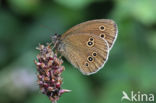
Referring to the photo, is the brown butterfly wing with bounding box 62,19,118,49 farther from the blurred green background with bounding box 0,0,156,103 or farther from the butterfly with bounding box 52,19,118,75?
the blurred green background with bounding box 0,0,156,103

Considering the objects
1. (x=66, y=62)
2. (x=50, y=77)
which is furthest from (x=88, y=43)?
(x=66, y=62)

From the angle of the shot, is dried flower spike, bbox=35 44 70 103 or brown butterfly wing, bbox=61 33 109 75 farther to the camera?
brown butterfly wing, bbox=61 33 109 75

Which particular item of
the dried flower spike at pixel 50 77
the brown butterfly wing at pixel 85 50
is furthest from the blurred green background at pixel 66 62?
the dried flower spike at pixel 50 77

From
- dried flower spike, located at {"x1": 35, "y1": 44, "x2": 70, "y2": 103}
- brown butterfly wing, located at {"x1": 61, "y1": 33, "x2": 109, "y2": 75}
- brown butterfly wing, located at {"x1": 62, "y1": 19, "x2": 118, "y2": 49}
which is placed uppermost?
brown butterfly wing, located at {"x1": 62, "y1": 19, "x2": 118, "y2": 49}

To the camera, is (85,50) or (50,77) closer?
(50,77)

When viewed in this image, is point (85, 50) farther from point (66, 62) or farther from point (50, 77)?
point (66, 62)

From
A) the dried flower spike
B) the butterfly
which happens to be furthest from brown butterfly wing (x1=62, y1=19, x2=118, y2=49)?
the dried flower spike

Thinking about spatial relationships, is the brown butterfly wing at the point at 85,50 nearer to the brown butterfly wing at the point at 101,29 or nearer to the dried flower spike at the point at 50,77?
the brown butterfly wing at the point at 101,29

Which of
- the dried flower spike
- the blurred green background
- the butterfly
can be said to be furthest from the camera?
the blurred green background
